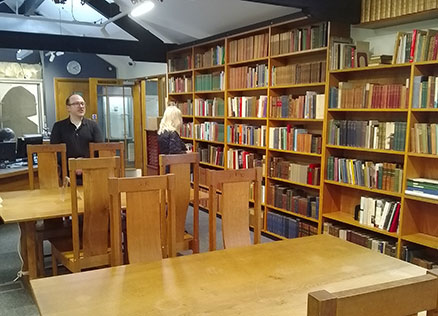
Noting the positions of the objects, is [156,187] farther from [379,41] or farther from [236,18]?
[236,18]

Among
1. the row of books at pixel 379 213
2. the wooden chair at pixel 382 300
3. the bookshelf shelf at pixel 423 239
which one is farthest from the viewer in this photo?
the row of books at pixel 379 213

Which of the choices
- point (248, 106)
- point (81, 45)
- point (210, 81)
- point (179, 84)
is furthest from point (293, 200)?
point (81, 45)

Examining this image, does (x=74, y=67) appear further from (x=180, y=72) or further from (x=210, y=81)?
(x=210, y=81)

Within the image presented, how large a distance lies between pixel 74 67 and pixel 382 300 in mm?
9193

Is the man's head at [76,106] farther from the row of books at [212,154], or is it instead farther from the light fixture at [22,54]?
the light fixture at [22,54]

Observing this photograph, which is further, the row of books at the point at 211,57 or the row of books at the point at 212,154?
the row of books at the point at 212,154

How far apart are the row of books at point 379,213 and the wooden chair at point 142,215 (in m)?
2.02

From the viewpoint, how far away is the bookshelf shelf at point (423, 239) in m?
2.96

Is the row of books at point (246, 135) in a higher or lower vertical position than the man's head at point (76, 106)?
lower

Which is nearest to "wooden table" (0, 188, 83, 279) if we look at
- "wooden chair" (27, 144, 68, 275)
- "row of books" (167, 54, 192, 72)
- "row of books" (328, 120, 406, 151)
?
"wooden chair" (27, 144, 68, 275)

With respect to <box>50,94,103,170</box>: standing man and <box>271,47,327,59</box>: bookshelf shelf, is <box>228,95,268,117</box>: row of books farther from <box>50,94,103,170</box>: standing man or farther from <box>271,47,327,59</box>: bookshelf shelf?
<box>50,94,103,170</box>: standing man

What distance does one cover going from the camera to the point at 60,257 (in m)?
2.74

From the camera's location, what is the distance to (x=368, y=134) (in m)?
3.33

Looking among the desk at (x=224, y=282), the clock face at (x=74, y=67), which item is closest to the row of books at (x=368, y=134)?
the desk at (x=224, y=282)
